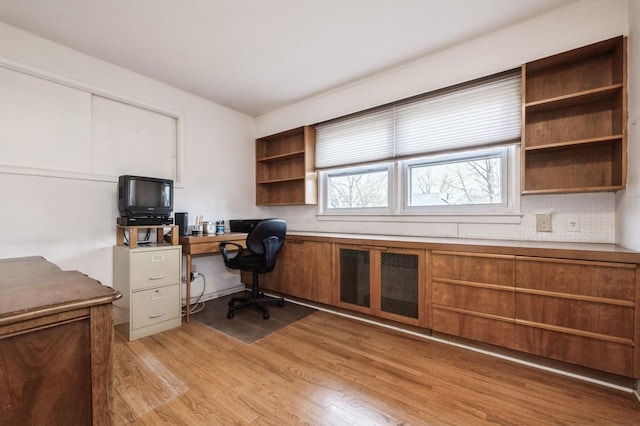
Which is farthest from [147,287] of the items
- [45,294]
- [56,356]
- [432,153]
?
[432,153]

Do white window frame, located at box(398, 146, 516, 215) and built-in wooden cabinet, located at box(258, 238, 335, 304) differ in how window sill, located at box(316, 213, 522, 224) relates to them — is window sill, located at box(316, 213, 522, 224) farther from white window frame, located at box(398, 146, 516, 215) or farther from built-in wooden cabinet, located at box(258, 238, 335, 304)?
built-in wooden cabinet, located at box(258, 238, 335, 304)

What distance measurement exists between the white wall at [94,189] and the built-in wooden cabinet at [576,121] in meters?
3.32

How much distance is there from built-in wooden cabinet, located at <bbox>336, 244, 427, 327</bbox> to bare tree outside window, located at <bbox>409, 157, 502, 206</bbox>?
74cm

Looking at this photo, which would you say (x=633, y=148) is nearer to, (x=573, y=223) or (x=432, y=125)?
(x=573, y=223)

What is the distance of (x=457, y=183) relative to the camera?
2648 mm

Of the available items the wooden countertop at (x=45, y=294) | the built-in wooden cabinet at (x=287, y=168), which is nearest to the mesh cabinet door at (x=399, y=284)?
the built-in wooden cabinet at (x=287, y=168)

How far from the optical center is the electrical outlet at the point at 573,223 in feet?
6.68

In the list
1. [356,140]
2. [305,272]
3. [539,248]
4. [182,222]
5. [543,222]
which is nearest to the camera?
[539,248]

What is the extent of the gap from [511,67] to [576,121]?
64cm

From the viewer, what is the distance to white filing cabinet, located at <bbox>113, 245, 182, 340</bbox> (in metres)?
2.34

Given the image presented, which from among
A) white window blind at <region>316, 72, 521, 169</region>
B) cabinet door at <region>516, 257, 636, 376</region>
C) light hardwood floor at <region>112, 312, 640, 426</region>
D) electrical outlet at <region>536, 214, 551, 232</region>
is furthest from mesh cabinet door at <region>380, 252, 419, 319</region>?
white window blind at <region>316, 72, 521, 169</region>

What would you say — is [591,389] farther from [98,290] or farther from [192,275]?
[192,275]

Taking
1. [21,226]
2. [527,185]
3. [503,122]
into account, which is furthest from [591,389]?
[21,226]

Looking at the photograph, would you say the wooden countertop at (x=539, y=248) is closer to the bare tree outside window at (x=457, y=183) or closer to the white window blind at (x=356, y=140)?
the bare tree outside window at (x=457, y=183)
